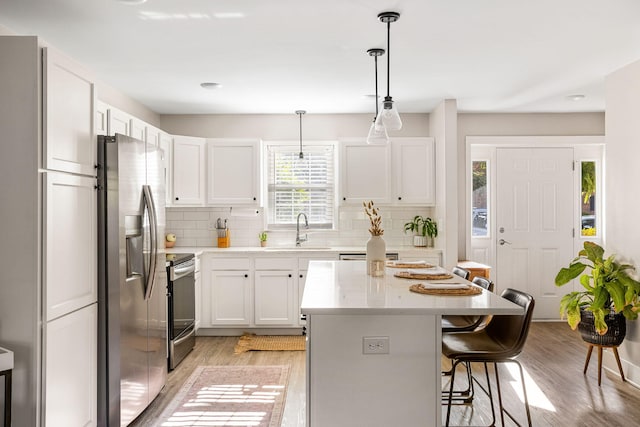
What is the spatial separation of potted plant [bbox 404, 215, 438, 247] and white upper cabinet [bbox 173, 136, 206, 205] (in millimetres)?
2487

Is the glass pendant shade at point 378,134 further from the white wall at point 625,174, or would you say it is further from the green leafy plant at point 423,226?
the green leafy plant at point 423,226

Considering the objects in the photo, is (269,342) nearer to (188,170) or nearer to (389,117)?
(188,170)

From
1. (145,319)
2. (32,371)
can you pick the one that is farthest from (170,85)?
(32,371)

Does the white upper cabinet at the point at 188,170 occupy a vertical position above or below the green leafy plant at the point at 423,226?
above

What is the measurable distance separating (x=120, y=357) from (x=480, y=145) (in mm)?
4680

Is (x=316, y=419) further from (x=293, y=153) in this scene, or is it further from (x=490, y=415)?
(x=293, y=153)

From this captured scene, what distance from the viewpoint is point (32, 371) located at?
6.88 ft

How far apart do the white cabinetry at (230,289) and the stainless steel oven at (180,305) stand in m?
0.38

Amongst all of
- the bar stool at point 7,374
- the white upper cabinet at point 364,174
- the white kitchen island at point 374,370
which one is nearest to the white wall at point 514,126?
the white upper cabinet at point 364,174

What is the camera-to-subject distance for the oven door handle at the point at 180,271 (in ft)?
13.0

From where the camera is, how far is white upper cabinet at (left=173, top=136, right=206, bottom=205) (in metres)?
5.11

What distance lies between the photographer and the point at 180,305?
4.19 m

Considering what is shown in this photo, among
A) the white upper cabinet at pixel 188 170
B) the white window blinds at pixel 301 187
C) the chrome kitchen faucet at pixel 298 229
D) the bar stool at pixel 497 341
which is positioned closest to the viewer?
the bar stool at pixel 497 341

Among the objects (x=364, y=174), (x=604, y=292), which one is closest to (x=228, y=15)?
(x=364, y=174)
